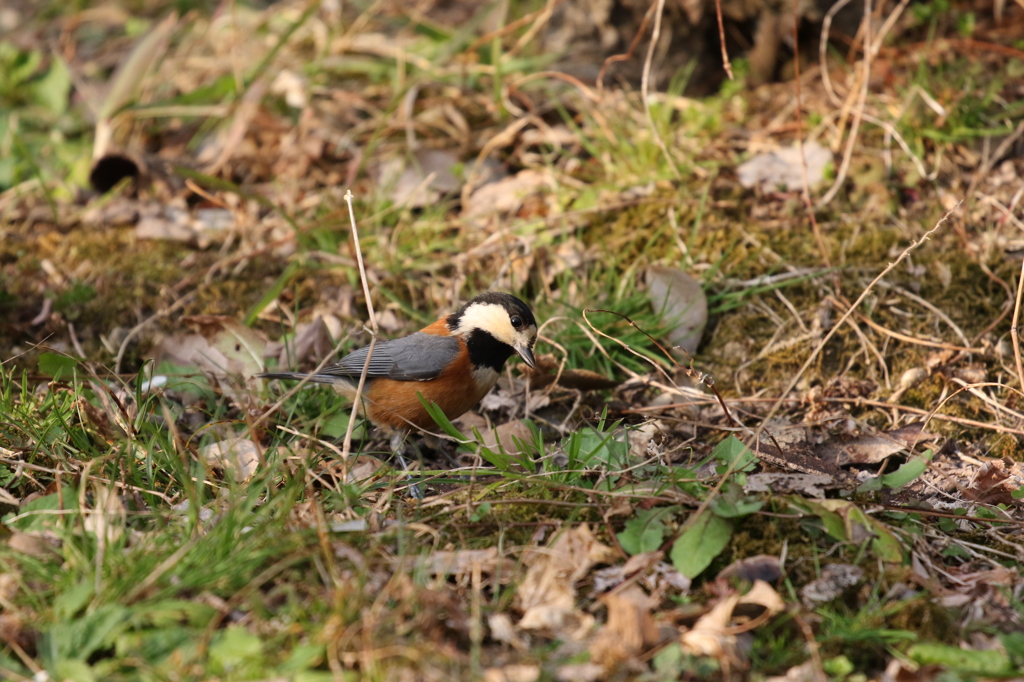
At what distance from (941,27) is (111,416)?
20.2 ft

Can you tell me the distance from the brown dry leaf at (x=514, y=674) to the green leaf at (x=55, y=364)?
8.47ft

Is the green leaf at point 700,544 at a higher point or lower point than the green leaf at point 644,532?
higher

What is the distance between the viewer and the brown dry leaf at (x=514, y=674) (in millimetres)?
2338

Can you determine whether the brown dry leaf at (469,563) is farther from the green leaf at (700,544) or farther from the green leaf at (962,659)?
the green leaf at (962,659)

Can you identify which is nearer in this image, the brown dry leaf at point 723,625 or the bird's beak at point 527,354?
the brown dry leaf at point 723,625

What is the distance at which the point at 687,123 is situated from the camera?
5.96 m

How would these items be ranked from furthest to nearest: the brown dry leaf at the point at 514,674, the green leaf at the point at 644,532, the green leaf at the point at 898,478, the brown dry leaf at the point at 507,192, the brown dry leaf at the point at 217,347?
the brown dry leaf at the point at 507,192 → the brown dry leaf at the point at 217,347 → the green leaf at the point at 898,478 → the green leaf at the point at 644,532 → the brown dry leaf at the point at 514,674

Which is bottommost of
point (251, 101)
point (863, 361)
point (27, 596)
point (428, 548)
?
point (863, 361)

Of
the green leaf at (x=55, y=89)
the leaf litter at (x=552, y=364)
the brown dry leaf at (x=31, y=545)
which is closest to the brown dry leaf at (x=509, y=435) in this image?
the leaf litter at (x=552, y=364)

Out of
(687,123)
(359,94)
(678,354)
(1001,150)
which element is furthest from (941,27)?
(359,94)

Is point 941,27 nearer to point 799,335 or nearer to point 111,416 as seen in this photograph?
point 799,335

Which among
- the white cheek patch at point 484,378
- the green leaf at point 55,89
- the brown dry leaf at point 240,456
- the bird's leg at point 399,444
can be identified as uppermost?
the green leaf at point 55,89

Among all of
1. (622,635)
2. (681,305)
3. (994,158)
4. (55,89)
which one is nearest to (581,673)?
(622,635)

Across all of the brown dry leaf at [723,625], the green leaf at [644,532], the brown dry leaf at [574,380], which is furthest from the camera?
the brown dry leaf at [574,380]
